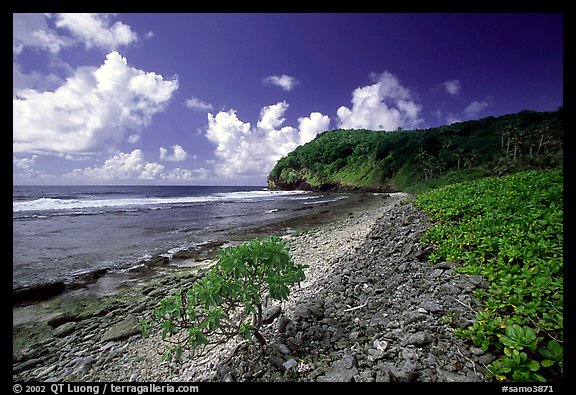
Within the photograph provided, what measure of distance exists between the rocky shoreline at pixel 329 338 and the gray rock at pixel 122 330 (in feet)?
0.08

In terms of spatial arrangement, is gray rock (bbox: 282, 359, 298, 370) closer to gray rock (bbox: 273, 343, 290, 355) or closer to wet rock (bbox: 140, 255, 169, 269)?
gray rock (bbox: 273, 343, 290, 355)

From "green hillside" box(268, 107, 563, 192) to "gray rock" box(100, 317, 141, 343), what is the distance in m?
28.3

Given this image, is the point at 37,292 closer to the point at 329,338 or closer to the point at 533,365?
the point at 329,338

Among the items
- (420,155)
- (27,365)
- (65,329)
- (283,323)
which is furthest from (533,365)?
(420,155)

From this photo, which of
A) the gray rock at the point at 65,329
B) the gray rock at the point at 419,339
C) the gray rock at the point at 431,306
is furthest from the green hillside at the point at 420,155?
the gray rock at the point at 65,329

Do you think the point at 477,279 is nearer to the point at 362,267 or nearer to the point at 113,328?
the point at 362,267

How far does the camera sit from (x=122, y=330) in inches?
199

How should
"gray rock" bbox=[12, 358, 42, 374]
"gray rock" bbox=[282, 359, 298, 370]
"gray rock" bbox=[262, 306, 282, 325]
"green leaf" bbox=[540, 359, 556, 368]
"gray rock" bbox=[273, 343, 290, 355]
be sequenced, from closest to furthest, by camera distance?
"green leaf" bbox=[540, 359, 556, 368] → "gray rock" bbox=[282, 359, 298, 370] → "gray rock" bbox=[273, 343, 290, 355] → "gray rock" bbox=[262, 306, 282, 325] → "gray rock" bbox=[12, 358, 42, 374]

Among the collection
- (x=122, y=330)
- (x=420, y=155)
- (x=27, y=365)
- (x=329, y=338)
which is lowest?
(x=27, y=365)

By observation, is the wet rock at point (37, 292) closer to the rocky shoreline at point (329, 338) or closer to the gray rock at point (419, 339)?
the rocky shoreline at point (329, 338)

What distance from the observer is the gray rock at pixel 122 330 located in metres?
4.87

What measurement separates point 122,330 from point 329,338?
4774 mm

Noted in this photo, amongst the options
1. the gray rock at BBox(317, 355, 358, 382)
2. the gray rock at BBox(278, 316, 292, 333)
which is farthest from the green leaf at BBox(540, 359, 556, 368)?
the gray rock at BBox(278, 316, 292, 333)

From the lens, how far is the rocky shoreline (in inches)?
86.3
